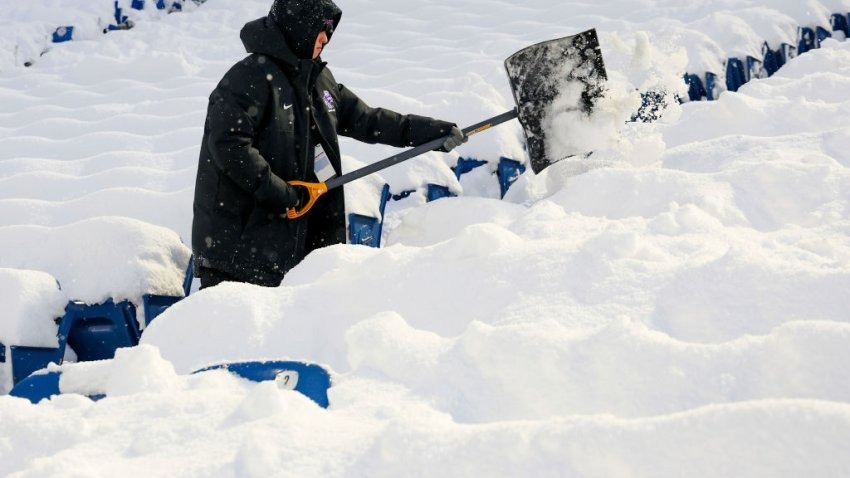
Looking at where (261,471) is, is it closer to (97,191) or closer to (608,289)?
(608,289)

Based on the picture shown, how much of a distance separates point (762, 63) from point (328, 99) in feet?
11.5

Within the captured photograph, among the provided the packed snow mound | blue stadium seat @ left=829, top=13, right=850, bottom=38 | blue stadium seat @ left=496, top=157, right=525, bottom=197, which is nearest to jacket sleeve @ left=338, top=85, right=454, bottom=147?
blue stadium seat @ left=496, top=157, right=525, bottom=197

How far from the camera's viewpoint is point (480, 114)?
4.67 metres

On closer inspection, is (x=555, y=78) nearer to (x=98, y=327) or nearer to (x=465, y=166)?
(x=465, y=166)

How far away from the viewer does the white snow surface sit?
4.50 ft

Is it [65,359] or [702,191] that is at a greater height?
[702,191]

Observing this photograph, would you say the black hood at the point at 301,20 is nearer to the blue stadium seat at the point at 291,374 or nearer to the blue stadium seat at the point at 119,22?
the blue stadium seat at the point at 291,374

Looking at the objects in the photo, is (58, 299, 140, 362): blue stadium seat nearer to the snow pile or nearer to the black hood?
the snow pile

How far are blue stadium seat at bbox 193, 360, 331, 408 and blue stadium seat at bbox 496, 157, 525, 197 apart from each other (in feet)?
7.78

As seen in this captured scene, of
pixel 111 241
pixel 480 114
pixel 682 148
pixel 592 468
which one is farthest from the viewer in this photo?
pixel 480 114

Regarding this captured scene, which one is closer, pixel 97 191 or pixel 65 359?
pixel 65 359

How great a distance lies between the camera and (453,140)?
3617 millimetres

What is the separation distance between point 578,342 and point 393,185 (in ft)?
7.85

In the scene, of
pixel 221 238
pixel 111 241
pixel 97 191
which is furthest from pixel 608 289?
pixel 97 191
